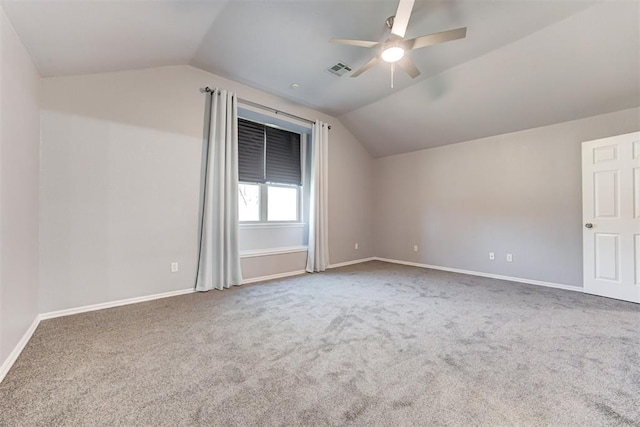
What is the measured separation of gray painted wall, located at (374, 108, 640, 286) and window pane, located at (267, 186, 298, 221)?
2.16m

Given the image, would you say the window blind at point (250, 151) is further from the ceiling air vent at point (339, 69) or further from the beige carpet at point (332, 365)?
the beige carpet at point (332, 365)

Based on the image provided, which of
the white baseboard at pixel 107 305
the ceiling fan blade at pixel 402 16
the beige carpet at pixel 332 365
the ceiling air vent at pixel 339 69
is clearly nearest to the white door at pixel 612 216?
the beige carpet at pixel 332 365

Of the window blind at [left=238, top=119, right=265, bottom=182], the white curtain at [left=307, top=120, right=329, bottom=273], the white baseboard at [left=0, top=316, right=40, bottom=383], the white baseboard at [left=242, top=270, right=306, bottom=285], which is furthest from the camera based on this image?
the white curtain at [left=307, top=120, right=329, bottom=273]

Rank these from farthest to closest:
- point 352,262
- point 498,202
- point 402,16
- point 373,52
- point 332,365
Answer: point 352,262, point 498,202, point 373,52, point 402,16, point 332,365

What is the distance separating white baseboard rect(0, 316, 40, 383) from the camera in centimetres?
168

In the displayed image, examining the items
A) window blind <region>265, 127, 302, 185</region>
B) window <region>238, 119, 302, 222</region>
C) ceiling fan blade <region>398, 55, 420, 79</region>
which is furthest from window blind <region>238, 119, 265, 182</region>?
ceiling fan blade <region>398, 55, 420, 79</region>

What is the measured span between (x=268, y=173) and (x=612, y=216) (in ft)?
15.6

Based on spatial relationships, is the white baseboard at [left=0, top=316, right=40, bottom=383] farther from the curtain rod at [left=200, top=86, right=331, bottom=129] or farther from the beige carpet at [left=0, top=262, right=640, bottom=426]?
the curtain rod at [left=200, top=86, right=331, bottom=129]

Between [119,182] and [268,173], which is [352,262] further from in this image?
[119,182]

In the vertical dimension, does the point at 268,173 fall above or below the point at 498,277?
above

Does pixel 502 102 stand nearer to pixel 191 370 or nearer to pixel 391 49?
pixel 391 49

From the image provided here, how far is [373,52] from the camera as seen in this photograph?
3.20m

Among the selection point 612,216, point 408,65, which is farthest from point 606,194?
point 408,65

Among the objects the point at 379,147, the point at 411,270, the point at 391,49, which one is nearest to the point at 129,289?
the point at 391,49
